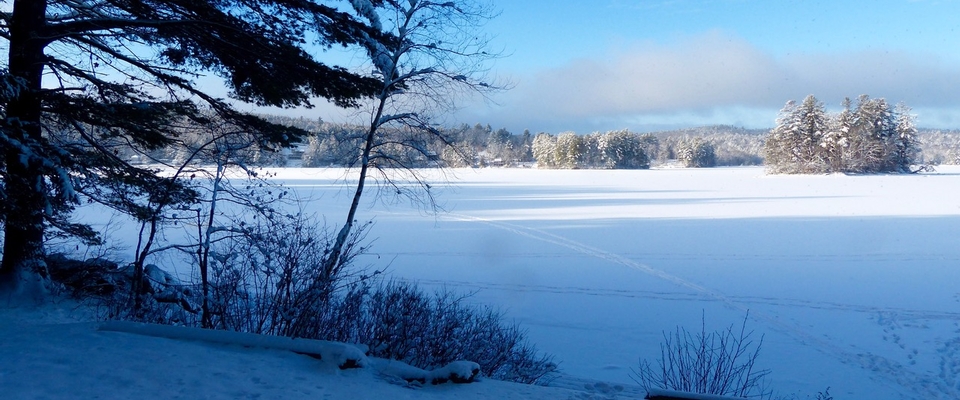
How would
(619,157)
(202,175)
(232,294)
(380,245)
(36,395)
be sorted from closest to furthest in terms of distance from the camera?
(36,395) → (232,294) → (202,175) → (380,245) → (619,157)

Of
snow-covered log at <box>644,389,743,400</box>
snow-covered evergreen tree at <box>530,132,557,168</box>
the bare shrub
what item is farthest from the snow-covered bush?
snow-covered evergreen tree at <box>530,132,557,168</box>

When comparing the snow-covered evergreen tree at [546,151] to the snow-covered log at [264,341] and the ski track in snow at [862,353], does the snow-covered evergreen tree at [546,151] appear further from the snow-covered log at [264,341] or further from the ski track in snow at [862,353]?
the snow-covered log at [264,341]

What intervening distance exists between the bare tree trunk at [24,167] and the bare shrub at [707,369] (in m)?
6.58

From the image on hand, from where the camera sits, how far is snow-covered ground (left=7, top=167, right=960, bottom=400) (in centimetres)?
421

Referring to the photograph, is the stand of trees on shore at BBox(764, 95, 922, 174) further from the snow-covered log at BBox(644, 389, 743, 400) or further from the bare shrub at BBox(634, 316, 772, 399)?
the snow-covered log at BBox(644, 389, 743, 400)

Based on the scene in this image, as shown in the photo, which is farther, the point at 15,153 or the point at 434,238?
the point at 434,238

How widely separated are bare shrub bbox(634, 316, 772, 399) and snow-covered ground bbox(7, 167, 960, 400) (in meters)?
0.33

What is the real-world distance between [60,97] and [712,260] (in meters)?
15.7

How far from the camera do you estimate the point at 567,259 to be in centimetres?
1728

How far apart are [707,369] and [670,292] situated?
18.5ft

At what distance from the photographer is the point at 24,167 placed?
5328mm

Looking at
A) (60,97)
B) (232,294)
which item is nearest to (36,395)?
(232,294)

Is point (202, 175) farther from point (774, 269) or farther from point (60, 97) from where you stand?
point (774, 269)

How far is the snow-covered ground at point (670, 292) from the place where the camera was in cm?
421
